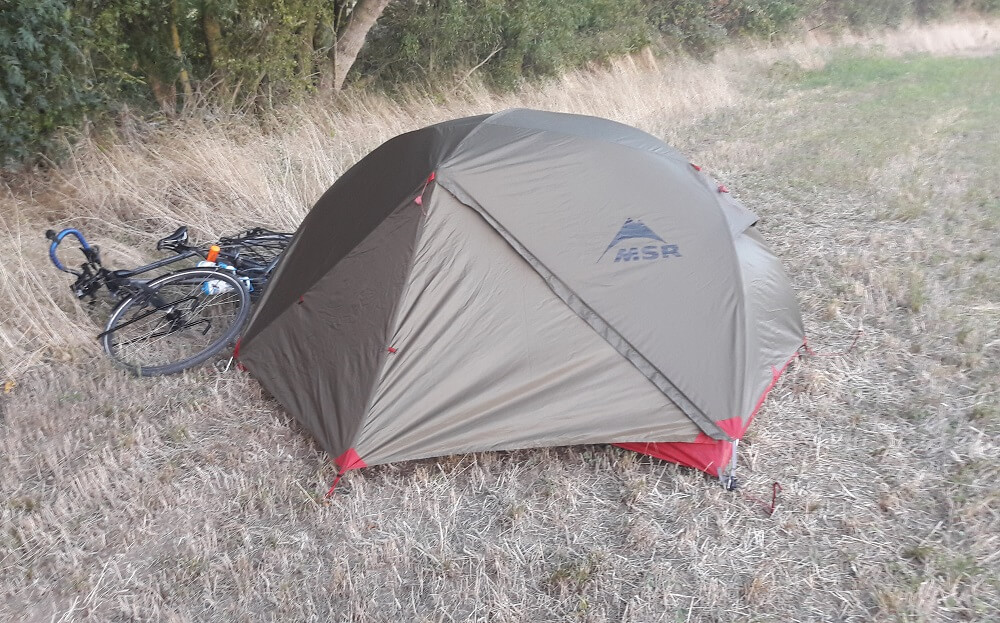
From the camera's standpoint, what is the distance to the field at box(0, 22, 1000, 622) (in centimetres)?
266

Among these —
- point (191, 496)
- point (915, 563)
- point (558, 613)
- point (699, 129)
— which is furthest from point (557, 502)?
point (699, 129)

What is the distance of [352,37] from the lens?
30.6ft

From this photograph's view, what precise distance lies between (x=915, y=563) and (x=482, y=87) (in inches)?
371

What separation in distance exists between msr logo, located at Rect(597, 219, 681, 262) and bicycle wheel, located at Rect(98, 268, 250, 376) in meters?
2.38

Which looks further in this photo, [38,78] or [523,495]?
[38,78]

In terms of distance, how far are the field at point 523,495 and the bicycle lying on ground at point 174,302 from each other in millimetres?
202

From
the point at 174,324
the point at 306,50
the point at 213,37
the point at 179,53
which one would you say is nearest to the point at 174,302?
the point at 174,324

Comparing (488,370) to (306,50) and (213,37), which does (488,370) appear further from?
(306,50)

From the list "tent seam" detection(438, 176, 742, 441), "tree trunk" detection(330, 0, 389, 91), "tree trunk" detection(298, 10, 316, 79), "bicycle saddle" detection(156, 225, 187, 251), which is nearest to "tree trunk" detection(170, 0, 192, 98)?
"tree trunk" detection(298, 10, 316, 79)

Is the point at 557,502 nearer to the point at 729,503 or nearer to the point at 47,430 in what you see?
the point at 729,503

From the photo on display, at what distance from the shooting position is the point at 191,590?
272 cm

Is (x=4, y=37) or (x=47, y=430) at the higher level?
(x=4, y=37)

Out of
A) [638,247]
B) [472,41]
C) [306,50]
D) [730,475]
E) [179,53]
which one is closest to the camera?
[730,475]

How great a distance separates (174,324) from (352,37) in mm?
6047
